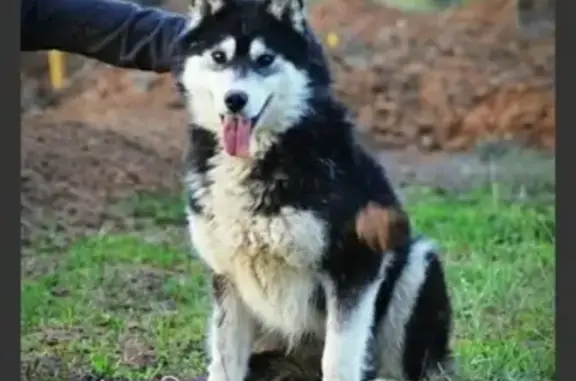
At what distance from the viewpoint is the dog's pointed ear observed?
184 cm

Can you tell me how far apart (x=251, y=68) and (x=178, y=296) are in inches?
19.4

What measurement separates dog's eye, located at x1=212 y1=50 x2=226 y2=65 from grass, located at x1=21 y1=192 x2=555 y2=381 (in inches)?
13.1

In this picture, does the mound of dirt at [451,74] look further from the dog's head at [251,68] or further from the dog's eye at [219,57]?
the dog's eye at [219,57]

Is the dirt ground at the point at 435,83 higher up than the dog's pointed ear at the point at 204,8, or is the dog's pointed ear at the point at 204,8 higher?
the dog's pointed ear at the point at 204,8

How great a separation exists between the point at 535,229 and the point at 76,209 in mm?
864

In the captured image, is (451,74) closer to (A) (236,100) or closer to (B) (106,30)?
(A) (236,100)

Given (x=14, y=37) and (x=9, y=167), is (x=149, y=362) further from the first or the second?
(x=14, y=37)

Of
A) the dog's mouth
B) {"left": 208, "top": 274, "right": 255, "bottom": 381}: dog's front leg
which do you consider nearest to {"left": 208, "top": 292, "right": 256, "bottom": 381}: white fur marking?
{"left": 208, "top": 274, "right": 255, "bottom": 381}: dog's front leg

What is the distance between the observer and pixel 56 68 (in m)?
2.07

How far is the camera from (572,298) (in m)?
1.99

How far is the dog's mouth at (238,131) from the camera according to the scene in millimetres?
1801

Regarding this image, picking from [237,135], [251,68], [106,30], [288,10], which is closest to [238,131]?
[237,135]

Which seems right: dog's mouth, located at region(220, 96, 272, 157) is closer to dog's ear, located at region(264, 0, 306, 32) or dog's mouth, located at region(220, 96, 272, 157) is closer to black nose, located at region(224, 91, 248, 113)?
black nose, located at region(224, 91, 248, 113)

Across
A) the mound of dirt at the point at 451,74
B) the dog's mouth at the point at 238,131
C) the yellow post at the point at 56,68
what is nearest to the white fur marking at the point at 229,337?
the dog's mouth at the point at 238,131
